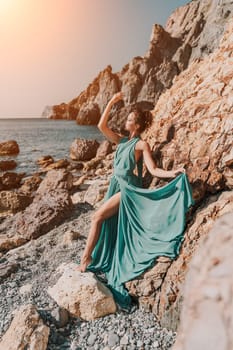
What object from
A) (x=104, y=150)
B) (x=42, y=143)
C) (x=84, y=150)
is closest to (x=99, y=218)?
(x=104, y=150)

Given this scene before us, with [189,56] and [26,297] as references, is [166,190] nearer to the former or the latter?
[26,297]

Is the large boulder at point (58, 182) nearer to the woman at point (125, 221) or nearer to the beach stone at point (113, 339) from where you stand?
the woman at point (125, 221)

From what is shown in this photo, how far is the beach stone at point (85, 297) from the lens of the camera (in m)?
4.30

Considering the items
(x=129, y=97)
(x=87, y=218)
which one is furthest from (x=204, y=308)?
(x=129, y=97)

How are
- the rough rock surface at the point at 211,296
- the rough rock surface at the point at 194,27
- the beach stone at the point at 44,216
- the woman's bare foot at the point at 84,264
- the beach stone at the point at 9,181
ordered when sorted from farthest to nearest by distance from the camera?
the rough rock surface at the point at 194,27, the beach stone at the point at 9,181, the beach stone at the point at 44,216, the woman's bare foot at the point at 84,264, the rough rock surface at the point at 211,296

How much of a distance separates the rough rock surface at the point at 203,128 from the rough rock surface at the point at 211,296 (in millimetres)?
3124

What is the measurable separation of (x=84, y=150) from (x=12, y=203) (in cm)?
1493

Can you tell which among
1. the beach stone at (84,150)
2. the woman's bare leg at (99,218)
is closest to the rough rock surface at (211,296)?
the woman's bare leg at (99,218)

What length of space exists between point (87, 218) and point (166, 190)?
4.11m

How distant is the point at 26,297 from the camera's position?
15.8ft

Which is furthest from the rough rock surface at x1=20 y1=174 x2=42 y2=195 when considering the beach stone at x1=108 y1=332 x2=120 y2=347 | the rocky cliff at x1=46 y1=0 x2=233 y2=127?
the rocky cliff at x1=46 y1=0 x2=233 y2=127

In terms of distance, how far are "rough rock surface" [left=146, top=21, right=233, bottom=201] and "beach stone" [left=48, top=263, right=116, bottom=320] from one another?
6.23 feet

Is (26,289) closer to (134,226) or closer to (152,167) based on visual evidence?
(134,226)

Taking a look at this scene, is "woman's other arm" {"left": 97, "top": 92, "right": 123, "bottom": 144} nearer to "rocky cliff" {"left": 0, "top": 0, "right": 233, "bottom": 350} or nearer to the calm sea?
"rocky cliff" {"left": 0, "top": 0, "right": 233, "bottom": 350}
